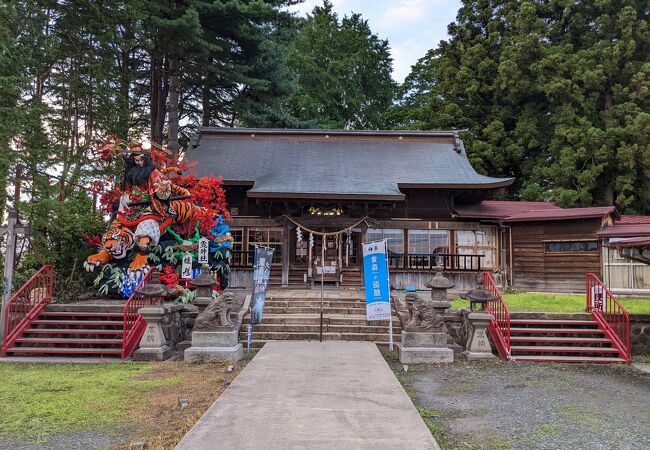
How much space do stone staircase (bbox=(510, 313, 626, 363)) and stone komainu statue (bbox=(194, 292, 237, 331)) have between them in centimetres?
602

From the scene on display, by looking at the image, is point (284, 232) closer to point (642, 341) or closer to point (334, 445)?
point (642, 341)

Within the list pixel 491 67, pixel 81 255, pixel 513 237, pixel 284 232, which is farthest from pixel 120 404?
pixel 491 67

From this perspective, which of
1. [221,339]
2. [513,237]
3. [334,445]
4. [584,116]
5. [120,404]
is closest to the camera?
[334,445]

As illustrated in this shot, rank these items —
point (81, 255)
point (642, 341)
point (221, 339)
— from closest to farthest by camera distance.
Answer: point (221, 339)
point (642, 341)
point (81, 255)

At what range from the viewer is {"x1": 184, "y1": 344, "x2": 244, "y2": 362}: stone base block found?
27.6ft

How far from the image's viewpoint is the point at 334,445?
419 centimetres

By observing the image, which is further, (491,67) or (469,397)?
(491,67)

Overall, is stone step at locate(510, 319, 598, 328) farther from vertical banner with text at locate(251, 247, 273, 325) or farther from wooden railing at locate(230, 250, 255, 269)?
wooden railing at locate(230, 250, 255, 269)

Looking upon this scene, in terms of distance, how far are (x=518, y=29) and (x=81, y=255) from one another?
26.2m

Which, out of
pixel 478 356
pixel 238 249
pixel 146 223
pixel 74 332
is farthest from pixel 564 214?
pixel 74 332

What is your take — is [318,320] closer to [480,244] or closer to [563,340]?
[563,340]

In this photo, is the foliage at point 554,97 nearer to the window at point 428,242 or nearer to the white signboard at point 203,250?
the window at point 428,242

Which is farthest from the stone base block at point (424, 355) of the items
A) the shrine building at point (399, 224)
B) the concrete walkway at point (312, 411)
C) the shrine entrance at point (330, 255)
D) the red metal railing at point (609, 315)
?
the shrine entrance at point (330, 255)

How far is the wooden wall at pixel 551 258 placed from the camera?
55.0ft
